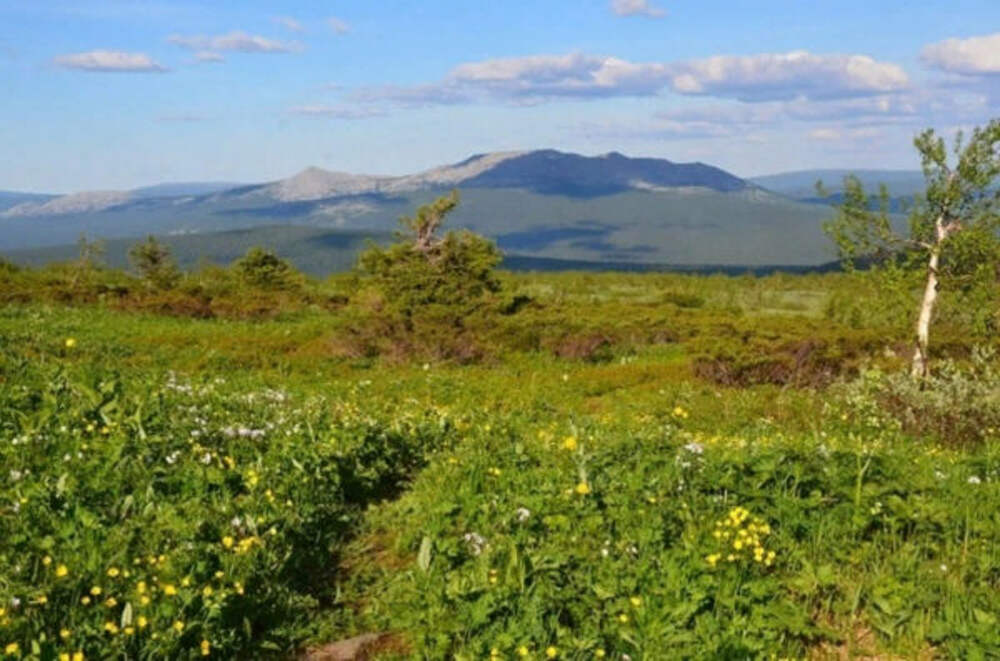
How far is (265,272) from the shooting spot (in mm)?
66000

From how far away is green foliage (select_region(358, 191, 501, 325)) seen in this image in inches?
1356

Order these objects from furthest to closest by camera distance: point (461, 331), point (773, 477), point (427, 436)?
point (461, 331), point (427, 436), point (773, 477)

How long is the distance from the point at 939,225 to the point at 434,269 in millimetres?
19894

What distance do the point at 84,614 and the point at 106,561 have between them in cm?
58

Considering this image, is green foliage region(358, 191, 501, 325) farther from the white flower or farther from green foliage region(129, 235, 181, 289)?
green foliage region(129, 235, 181, 289)

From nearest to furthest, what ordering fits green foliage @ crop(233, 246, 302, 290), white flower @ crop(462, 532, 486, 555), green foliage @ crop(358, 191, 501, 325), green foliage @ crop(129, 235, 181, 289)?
white flower @ crop(462, 532, 486, 555), green foliage @ crop(358, 191, 501, 325), green foliage @ crop(233, 246, 302, 290), green foliage @ crop(129, 235, 181, 289)

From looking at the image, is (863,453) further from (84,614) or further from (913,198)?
(913,198)

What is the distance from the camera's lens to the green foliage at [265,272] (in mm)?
65312

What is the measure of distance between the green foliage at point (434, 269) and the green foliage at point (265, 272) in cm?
1362

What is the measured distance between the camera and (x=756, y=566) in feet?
22.1

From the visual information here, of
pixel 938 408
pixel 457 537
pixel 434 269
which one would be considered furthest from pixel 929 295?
pixel 457 537

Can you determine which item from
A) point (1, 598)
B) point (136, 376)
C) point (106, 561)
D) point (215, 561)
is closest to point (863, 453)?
point (215, 561)

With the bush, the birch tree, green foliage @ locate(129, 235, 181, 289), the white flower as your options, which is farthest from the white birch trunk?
green foliage @ locate(129, 235, 181, 289)

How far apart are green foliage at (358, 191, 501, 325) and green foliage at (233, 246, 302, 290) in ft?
44.7
